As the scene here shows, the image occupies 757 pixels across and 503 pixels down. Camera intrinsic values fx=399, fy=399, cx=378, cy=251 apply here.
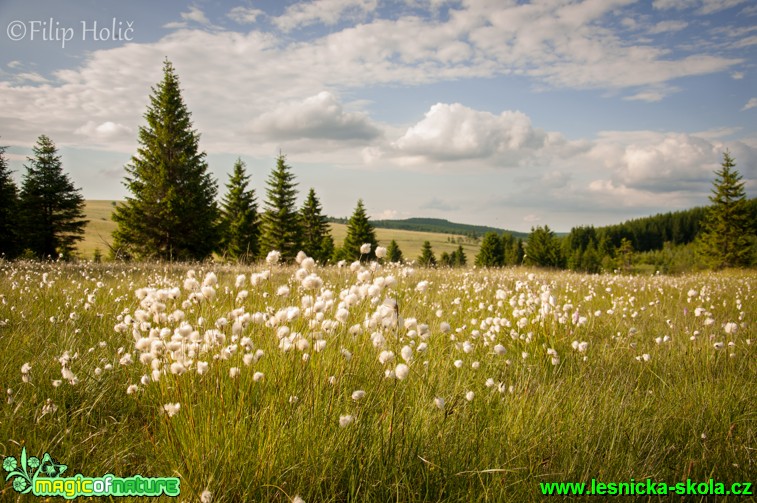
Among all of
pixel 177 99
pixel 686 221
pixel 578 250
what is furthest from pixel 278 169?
pixel 686 221

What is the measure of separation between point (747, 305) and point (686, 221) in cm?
16248

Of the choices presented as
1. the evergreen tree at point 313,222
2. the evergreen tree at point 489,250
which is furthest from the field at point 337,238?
the evergreen tree at point 313,222

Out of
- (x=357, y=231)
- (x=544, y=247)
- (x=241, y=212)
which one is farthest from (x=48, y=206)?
(x=544, y=247)

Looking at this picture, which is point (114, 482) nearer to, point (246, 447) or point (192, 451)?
point (192, 451)

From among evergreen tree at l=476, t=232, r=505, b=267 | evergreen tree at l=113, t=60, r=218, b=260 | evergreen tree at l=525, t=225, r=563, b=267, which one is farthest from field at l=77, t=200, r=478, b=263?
evergreen tree at l=113, t=60, r=218, b=260

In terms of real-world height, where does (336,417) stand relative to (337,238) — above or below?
below

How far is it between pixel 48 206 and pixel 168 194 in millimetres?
22034

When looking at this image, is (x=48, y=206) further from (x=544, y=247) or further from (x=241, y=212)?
(x=544, y=247)

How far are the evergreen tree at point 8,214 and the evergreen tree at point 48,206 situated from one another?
1193 millimetres

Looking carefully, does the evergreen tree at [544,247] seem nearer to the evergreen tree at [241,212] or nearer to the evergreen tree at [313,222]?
the evergreen tree at [313,222]

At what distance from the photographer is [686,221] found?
448ft

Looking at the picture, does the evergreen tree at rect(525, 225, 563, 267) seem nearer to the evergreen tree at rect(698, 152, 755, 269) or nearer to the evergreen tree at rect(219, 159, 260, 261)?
the evergreen tree at rect(698, 152, 755, 269)

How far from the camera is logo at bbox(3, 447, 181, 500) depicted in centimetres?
188

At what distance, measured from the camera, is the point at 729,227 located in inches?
2013
